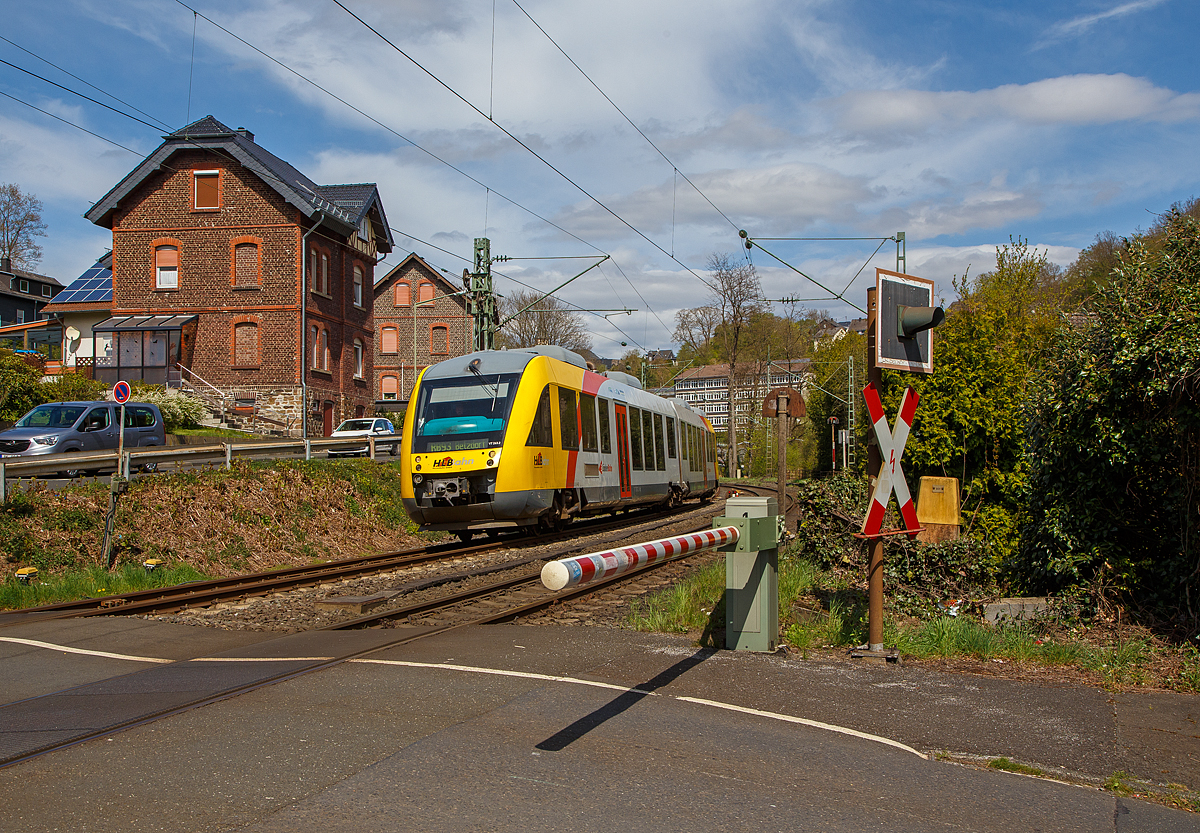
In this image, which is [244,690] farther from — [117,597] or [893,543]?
[893,543]

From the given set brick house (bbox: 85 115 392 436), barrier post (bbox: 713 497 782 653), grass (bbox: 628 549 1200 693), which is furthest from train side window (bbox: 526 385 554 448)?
brick house (bbox: 85 115 392 436)

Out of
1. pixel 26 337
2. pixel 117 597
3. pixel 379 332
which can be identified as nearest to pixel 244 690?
pixel 117 597

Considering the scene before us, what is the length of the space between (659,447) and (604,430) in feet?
17.4

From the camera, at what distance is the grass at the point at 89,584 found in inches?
432

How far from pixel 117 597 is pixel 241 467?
276 inches

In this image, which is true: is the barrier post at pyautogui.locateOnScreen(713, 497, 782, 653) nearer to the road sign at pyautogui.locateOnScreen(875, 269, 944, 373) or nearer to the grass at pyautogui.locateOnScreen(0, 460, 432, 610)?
the road sign at pyautogui.locateOnScreen(875, 269, 944, 373)

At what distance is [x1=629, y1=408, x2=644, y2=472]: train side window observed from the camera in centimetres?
2144

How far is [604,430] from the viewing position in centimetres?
1930

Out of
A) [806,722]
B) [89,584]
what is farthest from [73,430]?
[806,722]

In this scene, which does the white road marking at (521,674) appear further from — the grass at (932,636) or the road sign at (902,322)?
the road sign at (902,322)

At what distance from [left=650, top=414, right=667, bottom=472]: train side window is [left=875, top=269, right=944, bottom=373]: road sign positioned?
53.6 ft

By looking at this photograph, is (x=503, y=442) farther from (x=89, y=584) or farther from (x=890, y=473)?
(x=890, y=473)

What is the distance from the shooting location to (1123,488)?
8016 mm

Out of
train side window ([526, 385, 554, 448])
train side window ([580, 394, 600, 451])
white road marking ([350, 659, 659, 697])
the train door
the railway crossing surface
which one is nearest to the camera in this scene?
the railway crossing surface
